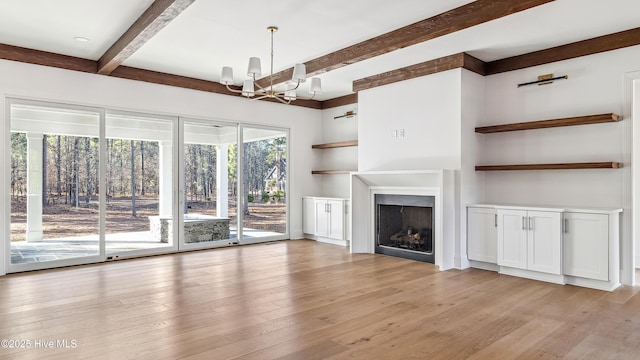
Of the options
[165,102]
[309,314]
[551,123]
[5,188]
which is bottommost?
[309,314]

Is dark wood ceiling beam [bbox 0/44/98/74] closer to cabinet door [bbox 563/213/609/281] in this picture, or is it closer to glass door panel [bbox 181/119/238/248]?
glass door panel [bbox 181/119/238/248]

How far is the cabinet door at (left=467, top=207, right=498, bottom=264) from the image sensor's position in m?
5.06

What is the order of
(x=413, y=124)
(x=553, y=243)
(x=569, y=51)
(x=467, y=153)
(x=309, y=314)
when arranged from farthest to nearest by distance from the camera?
1. (x=413, y=124)
2. (x=467, y=153)
3. (x=569, y=51)
4. (x=553, y=243)
5. (x=309, y=314)

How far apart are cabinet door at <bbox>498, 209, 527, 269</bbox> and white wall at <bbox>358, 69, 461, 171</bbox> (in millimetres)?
909

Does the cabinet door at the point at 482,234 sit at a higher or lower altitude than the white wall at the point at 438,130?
lower

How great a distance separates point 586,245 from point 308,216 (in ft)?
15.5

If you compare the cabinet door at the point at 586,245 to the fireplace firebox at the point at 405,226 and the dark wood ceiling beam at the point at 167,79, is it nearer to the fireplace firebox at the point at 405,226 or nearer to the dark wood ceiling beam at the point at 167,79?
the fireplace firebox at the point at 405,226

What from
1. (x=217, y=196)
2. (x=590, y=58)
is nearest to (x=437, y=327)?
(x=590, y=58)

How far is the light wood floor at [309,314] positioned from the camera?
2.71 m

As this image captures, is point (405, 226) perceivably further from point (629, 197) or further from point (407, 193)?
point (629, 197)

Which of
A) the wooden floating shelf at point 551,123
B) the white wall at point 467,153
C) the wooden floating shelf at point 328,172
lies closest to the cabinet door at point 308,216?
the wooden floating shelf at point 328,172

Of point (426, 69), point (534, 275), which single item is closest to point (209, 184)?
point (426, 69)

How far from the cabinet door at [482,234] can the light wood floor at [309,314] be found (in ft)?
0.78

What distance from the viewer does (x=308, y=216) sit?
25.8ft
